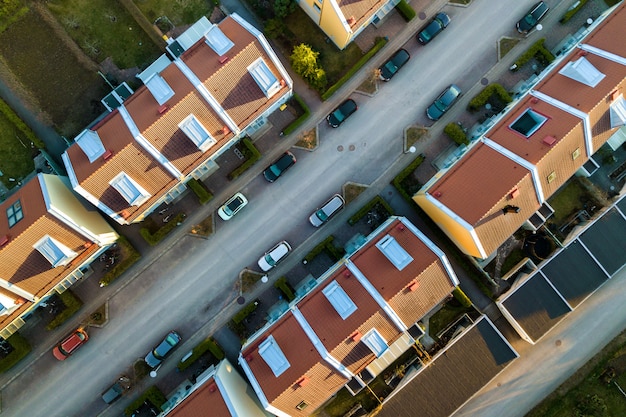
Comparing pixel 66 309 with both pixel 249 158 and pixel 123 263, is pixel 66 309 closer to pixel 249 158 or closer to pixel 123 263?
pixel 123 263

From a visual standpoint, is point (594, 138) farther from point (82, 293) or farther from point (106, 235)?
point (82, 293)

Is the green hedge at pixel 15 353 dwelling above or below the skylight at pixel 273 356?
above

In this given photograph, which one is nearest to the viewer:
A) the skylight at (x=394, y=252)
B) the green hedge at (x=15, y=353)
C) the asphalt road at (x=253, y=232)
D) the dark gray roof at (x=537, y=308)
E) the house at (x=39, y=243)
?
the skylight at (x=394, y=252)

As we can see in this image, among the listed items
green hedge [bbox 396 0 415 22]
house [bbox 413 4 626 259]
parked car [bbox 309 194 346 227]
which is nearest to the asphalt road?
parked car [bbox 309 194 346 227]

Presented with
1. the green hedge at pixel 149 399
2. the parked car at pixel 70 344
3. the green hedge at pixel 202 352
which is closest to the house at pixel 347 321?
the green hedge at pixel 202 352

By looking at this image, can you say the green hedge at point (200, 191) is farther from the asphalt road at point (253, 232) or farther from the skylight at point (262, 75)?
the skylight at point (262, 75)
